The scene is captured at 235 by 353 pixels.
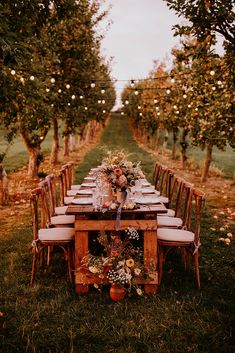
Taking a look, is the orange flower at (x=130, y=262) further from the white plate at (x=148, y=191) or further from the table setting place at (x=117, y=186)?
the white plate at (x=148, y=191)

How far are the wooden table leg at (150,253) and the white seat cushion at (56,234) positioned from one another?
106cm

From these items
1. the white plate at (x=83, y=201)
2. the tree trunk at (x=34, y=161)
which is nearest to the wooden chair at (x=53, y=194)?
the white plate at (x=83, y=201)

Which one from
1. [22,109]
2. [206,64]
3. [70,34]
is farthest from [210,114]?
[70,34]

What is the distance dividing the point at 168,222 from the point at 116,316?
83.5 inches

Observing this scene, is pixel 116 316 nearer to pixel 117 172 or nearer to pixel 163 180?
pixel 117 172

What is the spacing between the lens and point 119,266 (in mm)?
5012

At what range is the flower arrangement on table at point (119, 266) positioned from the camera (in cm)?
495

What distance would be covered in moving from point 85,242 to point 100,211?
467mm

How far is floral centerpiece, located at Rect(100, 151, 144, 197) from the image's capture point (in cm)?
537

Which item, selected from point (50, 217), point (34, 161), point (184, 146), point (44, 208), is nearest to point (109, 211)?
point (44, 208)

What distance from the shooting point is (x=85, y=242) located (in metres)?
5.26

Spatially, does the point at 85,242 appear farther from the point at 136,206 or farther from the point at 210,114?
the point at 210,114

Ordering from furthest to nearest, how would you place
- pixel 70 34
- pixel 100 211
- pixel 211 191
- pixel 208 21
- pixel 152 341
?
pixel 70 34 → pixel 211 191 → pixel 208 21 → pixel 100 211 → pixel 152 341

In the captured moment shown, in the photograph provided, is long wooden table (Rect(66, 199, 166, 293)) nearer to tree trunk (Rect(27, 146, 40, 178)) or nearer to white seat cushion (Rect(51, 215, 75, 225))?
white seat cushion (Rect(51, 215, 75, 225))
